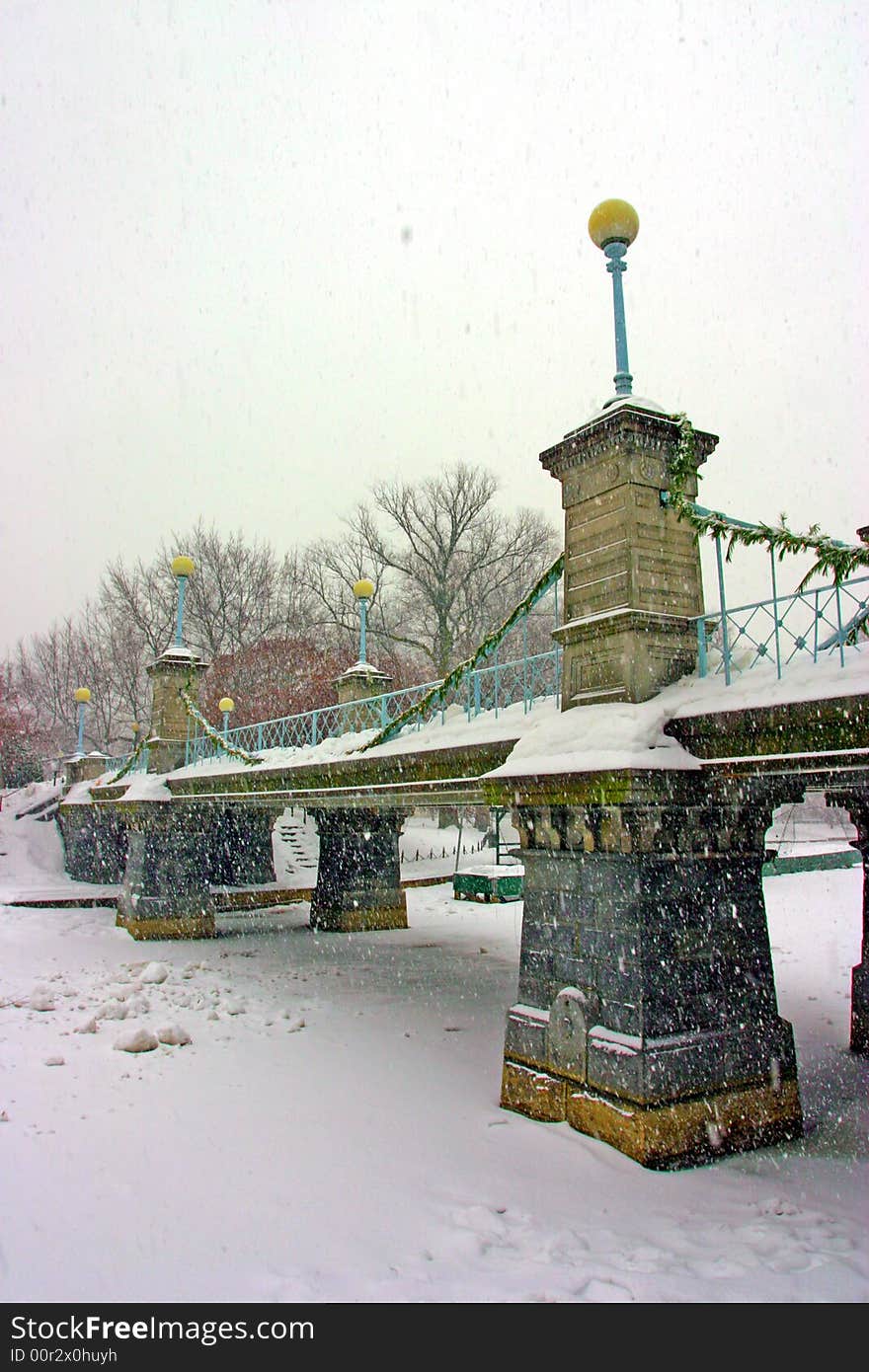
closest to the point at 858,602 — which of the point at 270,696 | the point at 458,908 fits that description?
the point at 458,908

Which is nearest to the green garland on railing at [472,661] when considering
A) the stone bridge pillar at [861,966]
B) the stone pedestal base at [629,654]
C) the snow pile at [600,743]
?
the stone pedestal base at [629,654]

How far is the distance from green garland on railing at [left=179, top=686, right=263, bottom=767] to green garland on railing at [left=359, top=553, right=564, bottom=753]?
423cm

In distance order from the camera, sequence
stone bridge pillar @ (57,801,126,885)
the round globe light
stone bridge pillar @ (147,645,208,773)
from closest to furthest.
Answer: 1. the round globe light
2. stone bridge pillar @ (147,645,208,773)
3. stone bridge pillar @ (57,801,126,885)

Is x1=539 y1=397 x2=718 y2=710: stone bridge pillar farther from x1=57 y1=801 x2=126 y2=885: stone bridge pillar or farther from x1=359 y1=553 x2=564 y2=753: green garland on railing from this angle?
x1=57 y1=801 x2=126 y2=885: stone bridge pillar

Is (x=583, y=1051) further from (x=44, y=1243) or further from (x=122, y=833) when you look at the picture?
(x=122, y=833)

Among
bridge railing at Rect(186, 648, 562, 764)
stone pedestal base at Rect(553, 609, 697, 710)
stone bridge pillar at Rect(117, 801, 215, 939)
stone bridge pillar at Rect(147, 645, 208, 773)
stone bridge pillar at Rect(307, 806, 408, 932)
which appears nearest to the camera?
stone pedestal base at Rect(553, 609, 697, 710)

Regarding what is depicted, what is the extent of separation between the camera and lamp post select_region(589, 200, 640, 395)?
7.01 meters

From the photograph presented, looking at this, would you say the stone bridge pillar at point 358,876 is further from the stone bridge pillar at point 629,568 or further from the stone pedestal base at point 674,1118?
the stone bridge pillar at point 629,568

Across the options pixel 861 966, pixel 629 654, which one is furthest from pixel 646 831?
pixel 861 966

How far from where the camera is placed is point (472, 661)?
8.38 meters

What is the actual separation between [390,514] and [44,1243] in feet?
90.8

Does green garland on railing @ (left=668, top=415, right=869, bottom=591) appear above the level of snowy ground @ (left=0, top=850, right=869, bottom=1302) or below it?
above

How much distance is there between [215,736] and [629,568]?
35.2 feet

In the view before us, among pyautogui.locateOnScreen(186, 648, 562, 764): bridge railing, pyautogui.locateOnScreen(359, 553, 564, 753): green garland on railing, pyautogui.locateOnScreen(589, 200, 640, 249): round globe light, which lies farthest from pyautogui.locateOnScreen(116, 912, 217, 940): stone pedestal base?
pyautogui.locateOnScreen(589, 200, 640, 249): round globe light
